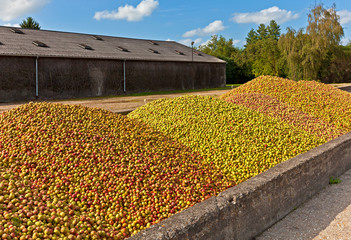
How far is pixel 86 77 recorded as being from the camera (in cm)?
1962

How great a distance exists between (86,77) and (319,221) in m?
18.4

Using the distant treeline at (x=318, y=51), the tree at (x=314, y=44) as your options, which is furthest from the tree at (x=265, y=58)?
the tree at (x=314, y=44)

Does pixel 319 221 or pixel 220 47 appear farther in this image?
pixel 220 47

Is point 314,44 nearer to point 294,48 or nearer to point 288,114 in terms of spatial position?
point 294,48

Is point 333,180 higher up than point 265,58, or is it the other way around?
point 265,58

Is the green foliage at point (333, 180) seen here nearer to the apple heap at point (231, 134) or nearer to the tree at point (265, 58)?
the apple heap at point (231, 134)

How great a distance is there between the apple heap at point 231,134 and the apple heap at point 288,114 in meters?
0.42

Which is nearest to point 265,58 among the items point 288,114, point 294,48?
point 294,48

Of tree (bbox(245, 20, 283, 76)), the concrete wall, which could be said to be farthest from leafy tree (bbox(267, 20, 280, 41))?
the concrete wall

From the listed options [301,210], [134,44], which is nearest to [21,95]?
[134,44]

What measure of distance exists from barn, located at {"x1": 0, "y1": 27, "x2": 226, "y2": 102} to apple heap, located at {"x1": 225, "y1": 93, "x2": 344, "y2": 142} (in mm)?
13885

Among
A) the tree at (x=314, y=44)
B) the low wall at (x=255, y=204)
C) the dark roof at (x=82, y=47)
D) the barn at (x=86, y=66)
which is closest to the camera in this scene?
the low wall at (x=255, y=204)

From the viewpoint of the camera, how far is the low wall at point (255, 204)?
7.52ft

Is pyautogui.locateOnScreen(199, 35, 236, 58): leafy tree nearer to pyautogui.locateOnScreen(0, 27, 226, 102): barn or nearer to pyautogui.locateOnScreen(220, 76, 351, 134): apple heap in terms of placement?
pyautogui.locateOnScreen(0, 27, 226, 102): barn
